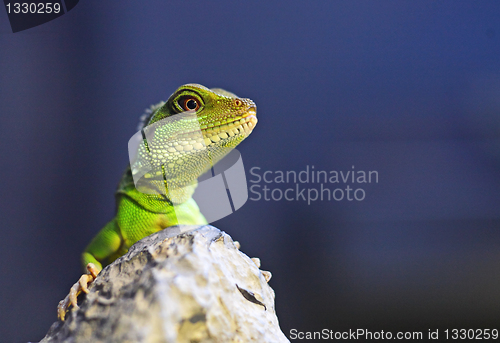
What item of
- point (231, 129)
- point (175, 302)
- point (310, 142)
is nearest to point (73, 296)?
point (175, 302)

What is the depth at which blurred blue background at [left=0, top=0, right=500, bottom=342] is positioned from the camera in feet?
7.97

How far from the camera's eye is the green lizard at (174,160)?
1321mm

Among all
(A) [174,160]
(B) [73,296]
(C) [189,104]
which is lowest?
(B) [73,296]

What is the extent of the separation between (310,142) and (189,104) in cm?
143

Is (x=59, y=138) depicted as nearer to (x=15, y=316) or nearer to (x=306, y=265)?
(x=15, y=316)

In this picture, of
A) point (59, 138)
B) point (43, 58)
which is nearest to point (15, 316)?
point (59, 138)

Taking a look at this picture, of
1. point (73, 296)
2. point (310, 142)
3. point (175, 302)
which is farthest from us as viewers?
point (310, 142)

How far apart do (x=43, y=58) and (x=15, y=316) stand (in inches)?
77.6

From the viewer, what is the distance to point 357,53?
2504mm

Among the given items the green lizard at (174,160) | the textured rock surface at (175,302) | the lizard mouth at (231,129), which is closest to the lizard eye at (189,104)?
the green lizard at (174,160)

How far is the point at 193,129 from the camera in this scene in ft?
4.36

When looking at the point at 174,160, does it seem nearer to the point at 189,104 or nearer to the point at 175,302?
the point at 189,104

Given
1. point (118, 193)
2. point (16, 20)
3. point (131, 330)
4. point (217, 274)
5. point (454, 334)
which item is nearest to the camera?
point (131, 330)

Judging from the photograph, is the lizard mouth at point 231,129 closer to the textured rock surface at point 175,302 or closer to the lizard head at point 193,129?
the lizard head at point 193,129
